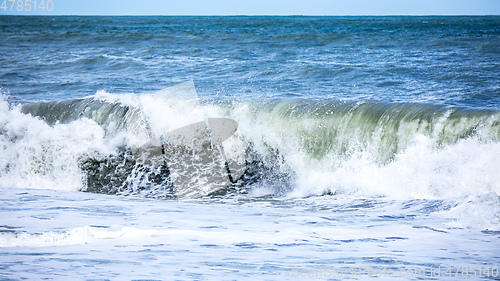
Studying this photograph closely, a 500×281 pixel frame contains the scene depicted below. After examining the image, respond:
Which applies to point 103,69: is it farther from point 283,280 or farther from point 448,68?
point 283,280

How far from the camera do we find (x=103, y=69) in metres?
16.5

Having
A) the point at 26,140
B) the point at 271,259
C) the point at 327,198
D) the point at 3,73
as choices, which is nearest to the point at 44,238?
the point at 271,259

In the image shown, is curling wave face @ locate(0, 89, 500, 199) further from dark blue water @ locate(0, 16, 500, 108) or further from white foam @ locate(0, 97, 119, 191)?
dark blue water @ locate(0, 16, 500, 108)

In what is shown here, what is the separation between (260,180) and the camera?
7477 millimetres

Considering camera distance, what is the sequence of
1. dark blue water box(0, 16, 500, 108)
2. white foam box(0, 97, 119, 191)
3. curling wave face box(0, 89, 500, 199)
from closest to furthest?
curling wave face box(0, 89, 500, 199) < white foam box(0, 97, 119, 191) < dark blue water box(0, 16, 500, 108)

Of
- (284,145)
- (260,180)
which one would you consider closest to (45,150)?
(260,180)

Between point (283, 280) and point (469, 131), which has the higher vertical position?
point (469, 131)

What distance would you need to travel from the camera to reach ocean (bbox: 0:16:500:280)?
3.93 m

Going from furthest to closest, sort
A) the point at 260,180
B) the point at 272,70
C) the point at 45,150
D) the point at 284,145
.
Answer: the point at 272,70 → the point at 45,150 → the point at 284,145 → the point at 260,180

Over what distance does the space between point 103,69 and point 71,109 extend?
7.28 m

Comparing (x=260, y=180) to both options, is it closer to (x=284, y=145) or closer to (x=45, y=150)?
(x=284, y=145)

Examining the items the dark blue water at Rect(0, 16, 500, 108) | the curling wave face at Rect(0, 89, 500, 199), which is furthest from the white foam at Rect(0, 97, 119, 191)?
the dark blue water at Rect(0, 16, 500, 108)

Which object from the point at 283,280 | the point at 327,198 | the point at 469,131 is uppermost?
the point at 469,131

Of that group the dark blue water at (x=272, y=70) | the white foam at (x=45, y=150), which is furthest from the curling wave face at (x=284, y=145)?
the dark blue water at (x=272, y=70)
